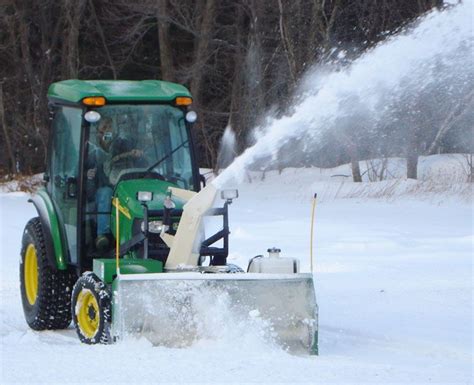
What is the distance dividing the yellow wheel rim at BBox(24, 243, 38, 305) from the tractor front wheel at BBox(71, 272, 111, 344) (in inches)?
60.6

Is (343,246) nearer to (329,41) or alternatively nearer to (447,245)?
(447,245)

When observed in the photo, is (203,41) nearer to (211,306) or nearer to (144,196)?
(144,196)

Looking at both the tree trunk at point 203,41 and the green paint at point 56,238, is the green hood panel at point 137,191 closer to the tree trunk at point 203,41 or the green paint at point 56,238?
the green paint at point 56,238

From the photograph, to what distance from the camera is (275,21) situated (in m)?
22.5

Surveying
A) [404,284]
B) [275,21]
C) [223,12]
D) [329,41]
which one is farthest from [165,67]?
[404,284]

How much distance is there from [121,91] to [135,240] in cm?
123

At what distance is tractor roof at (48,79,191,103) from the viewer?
7.52 metres

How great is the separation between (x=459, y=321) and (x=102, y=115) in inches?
130

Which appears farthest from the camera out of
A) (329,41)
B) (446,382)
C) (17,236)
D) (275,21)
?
(275,21)

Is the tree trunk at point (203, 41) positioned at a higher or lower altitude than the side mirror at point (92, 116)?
higher

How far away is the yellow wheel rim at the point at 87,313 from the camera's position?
271 inches

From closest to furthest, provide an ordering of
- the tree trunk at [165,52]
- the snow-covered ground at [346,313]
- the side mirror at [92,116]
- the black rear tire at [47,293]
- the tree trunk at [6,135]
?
1. the snow-covered ground at [346,313]
2. the side mirror at [92,116]
3. the black rear tire at [47,293]
4. the tree trunk at [165,52]
5. the tree trunk at [6,135]

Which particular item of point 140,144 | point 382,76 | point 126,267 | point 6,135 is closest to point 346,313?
point 140,144

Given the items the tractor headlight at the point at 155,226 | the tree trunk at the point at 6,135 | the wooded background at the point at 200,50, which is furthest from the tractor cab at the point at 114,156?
the tree trunk at the point at 6,135
